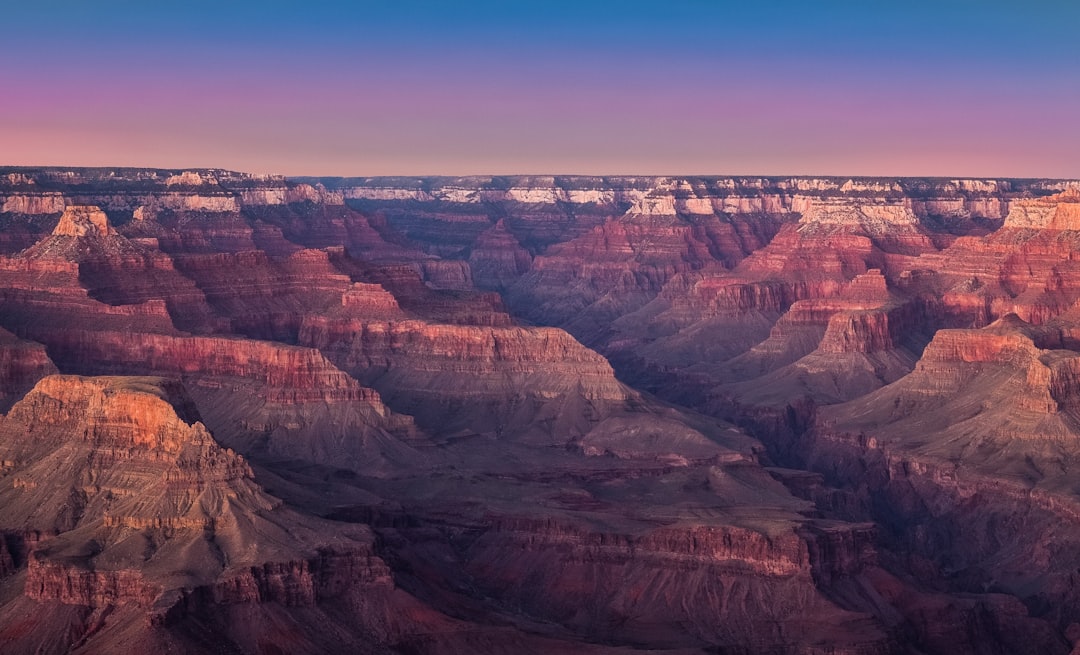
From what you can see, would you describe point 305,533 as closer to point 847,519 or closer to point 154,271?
point 847,519

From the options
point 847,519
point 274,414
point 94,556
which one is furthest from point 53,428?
point 847,519

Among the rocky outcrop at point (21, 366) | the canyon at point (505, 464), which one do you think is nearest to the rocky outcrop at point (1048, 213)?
the canyon at point (505, 464)

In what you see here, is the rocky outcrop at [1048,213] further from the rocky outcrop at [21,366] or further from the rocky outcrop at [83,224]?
the rocky outcrop at [21,366]

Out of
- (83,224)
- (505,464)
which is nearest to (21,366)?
(83,224)

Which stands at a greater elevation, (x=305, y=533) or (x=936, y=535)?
(x=305, y=533)

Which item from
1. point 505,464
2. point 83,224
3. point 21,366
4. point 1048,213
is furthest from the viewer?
point 1048,213

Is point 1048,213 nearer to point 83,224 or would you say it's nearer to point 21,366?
point 83,224

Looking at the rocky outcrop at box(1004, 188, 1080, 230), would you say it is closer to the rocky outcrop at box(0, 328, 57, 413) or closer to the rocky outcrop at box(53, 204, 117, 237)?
the rocky outcrop at box(53, 204, 117, 237)

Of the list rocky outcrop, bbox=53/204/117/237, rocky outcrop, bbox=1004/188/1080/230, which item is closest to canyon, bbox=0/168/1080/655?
rocky outcrop, bbox=53/204/117/237

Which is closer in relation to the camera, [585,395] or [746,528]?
[746,528]
